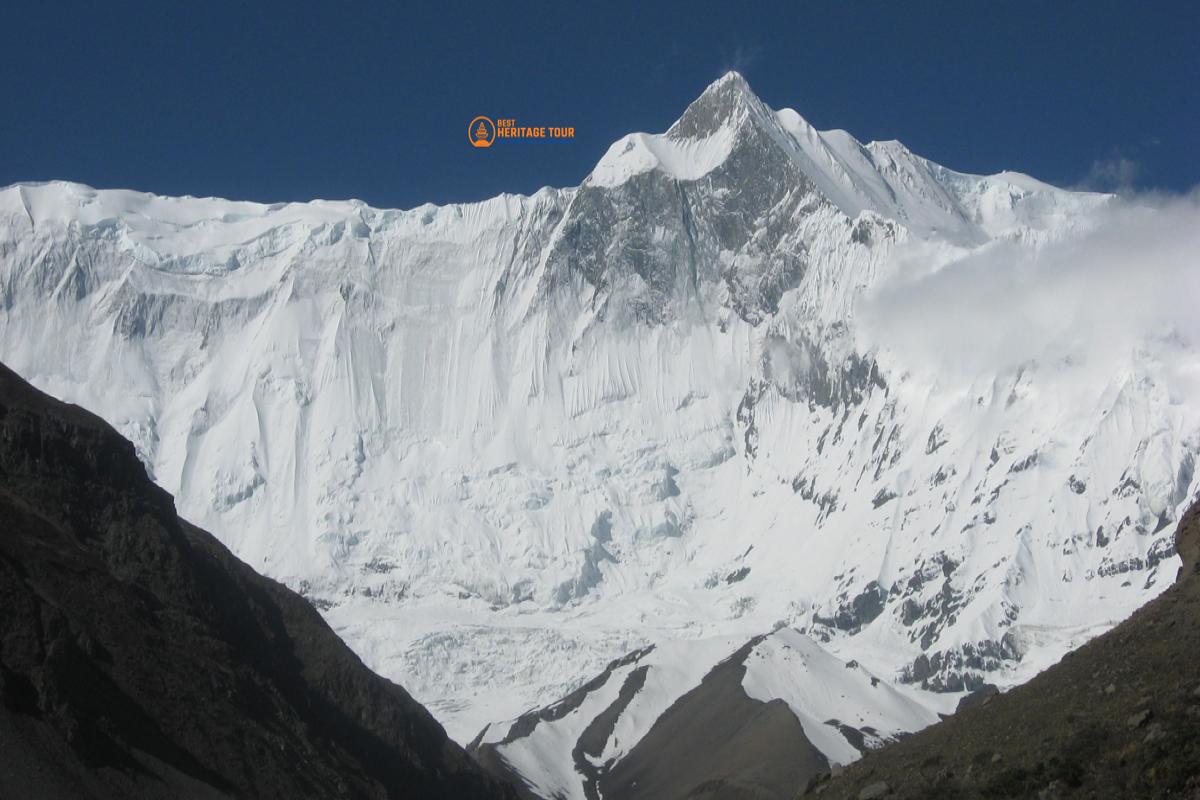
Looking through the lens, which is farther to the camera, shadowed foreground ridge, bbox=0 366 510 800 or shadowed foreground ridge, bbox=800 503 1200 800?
shadowed foreground ridge, bbox=0 366 510 800

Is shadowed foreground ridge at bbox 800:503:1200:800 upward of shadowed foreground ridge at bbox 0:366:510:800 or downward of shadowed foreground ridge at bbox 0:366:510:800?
downward

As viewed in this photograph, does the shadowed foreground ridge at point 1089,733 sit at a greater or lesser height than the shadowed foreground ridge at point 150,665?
lesser

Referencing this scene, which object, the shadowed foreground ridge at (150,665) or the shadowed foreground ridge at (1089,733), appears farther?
the shadowed foreground ridge at (150,665)

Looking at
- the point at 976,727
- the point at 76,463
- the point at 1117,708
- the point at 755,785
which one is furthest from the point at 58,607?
the point at 755,785

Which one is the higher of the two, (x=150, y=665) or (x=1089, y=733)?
(x=150, y=665)

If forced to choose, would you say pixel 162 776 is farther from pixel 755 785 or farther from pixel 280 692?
pixel 755 785

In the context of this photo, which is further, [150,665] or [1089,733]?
[150,665]
